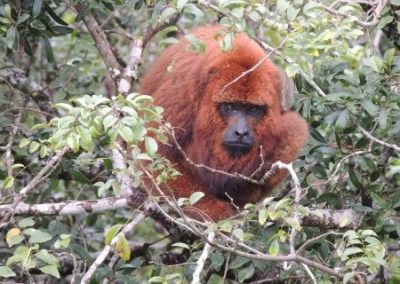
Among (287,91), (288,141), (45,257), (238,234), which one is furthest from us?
(288,141)

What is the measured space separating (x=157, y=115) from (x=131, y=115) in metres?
0.23

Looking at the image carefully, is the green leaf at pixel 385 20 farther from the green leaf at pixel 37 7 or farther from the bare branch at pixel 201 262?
the green leaf at pixel 37 7

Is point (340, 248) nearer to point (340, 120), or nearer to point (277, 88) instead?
point (340, 120)

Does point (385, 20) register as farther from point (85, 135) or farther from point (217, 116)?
Result: point (85, 135)

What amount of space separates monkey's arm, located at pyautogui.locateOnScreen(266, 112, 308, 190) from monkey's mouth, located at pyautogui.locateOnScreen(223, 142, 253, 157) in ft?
0.64

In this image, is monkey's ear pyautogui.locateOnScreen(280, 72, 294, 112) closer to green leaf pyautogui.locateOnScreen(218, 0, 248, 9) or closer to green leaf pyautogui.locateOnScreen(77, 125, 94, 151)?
green leaf pyautogui.locateOnScreen(218, 0, 248, 9)

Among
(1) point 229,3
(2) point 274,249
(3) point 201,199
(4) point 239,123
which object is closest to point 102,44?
(4) point 239,123

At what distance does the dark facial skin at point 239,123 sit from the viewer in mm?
5129

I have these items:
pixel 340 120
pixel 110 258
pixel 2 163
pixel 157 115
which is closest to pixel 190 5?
pixel 157 115

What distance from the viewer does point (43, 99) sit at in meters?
5.70

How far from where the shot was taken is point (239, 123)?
5129 millimetres

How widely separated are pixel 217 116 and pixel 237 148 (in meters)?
0.22

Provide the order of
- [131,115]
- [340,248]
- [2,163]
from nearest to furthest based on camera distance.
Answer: [131,115] → [340,248] → [2,163]

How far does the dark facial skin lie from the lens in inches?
202
